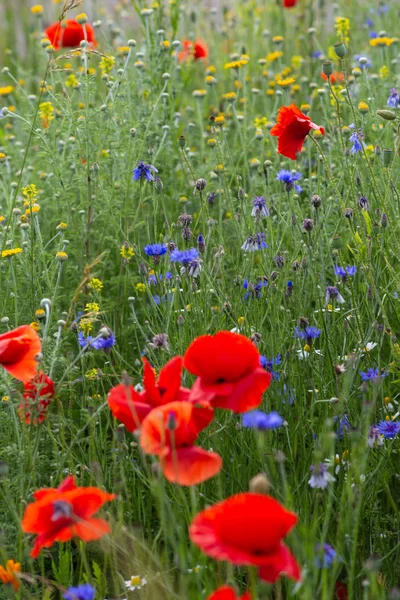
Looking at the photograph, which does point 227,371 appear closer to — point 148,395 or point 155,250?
point 148,395

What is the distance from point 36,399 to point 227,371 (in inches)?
17.5

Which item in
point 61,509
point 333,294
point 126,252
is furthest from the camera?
point 126,252

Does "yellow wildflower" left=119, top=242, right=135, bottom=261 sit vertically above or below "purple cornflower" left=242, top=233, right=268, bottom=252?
below

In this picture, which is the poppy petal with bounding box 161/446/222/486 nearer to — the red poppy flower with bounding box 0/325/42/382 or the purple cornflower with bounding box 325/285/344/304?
the red poppy flower with bounding box 0/325/42/382

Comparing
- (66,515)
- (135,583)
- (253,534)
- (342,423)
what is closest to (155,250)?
(342,423)

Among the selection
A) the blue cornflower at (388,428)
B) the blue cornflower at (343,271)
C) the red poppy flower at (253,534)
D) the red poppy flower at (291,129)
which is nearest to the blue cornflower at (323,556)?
the red poppy flower at (253,534)

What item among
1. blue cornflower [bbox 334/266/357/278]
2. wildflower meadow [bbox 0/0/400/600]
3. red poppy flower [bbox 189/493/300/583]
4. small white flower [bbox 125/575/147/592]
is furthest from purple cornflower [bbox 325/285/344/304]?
red poppy flower [bbox 189/493/300/583]

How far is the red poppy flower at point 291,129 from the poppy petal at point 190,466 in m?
1.09

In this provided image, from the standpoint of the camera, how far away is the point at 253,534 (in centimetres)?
129

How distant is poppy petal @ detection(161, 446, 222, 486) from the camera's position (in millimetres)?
1517

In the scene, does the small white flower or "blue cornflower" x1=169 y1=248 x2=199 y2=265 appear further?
"blue cornflower" x1=169 y1=248 x2=199 y2=265

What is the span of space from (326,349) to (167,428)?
2.89ft

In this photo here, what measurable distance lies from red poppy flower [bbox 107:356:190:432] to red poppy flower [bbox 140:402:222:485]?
0.09m

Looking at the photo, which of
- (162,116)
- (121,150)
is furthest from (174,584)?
(162,116)
